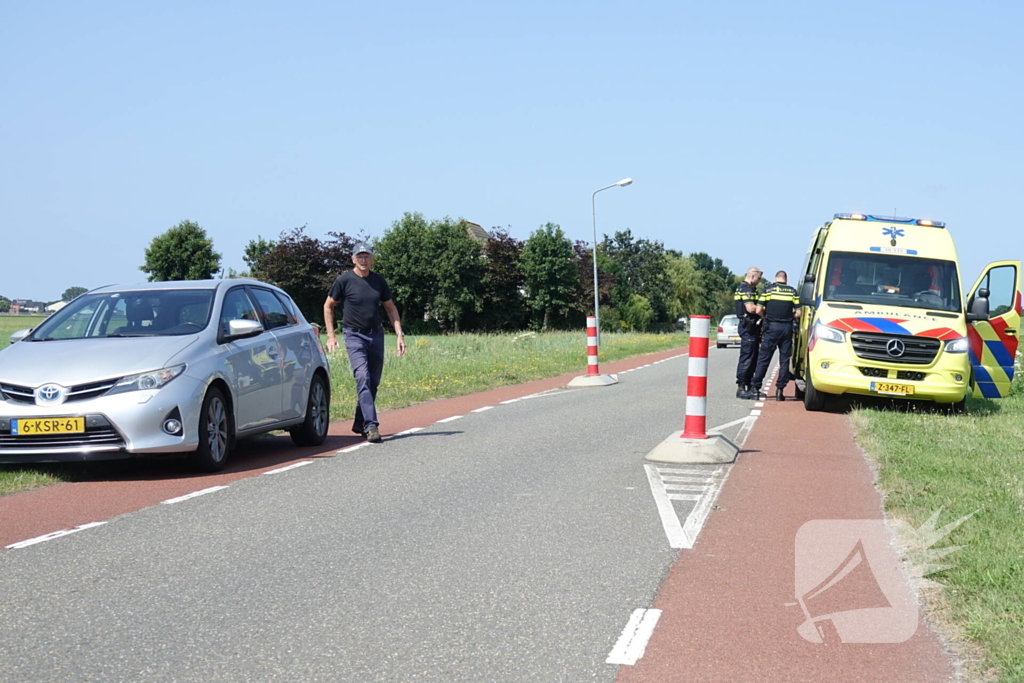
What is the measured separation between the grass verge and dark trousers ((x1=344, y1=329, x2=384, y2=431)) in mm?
2855

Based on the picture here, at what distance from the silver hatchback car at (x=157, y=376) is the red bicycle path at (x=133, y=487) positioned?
0.80ft

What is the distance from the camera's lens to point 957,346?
1522cm

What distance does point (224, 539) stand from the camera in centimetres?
677

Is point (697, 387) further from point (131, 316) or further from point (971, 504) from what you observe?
point (131, 316)

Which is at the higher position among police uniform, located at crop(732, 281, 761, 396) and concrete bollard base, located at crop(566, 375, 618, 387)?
police uniform, located at crop(732, 281, 761, 396)

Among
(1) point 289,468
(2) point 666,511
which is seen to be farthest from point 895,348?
(1) point 289,468

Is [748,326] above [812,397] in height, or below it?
above

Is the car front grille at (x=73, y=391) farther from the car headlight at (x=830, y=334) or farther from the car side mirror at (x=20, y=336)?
the car headlight at (x=830, y=334)

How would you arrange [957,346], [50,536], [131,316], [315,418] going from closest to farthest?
1. [50,536]
2. [131,316]
3. [315,418]
4. [957,346]

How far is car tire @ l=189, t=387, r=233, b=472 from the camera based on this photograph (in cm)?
938

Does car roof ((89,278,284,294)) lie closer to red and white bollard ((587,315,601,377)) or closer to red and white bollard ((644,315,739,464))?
red and white bollard ((644,315,739,464))

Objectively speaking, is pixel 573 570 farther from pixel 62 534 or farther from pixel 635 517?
pixel 62 534

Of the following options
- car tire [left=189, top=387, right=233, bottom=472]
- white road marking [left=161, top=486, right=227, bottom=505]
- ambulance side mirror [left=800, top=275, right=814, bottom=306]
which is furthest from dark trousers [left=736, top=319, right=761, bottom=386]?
white road marking [left=161, top=486, right=227, bottom=505]

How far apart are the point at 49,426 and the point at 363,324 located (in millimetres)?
3678
